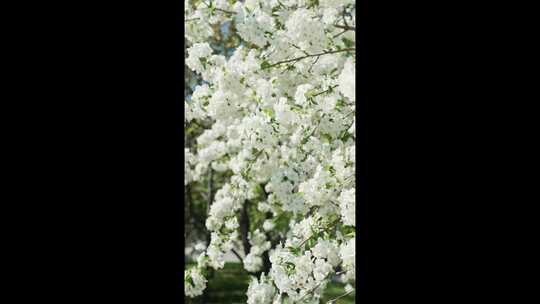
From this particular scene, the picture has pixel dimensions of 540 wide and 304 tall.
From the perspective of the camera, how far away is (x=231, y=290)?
8.73 meters

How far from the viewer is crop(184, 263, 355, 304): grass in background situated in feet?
25.0

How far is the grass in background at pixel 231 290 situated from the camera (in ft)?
25.0
